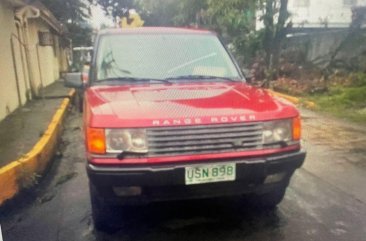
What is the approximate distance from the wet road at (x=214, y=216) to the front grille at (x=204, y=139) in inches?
32.6

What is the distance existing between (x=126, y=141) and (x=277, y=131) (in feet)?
3.94

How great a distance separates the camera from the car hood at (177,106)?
124 inches

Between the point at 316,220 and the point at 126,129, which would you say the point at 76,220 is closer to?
the point at 126,129

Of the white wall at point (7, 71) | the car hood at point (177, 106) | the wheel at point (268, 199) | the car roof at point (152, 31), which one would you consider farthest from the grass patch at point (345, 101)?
the white wall at point (7, 71)

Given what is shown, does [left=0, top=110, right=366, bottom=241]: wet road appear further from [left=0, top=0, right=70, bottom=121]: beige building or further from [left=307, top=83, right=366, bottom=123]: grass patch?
[left=0, top=0, right=70, bottom=121]: beige building

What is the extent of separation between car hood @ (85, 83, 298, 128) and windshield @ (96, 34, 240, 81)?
1.03 ft

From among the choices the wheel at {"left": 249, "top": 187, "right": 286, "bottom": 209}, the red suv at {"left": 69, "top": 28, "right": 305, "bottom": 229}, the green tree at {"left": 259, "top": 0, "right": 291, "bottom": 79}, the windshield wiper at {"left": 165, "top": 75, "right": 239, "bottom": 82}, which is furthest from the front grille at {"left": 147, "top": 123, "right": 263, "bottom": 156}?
the green tree at {"left": 259, "top": 0, "right": 291, "bottom": 79}

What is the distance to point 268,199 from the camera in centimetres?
403

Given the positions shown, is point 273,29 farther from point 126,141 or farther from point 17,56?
point 126,141

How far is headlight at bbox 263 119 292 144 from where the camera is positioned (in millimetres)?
3324

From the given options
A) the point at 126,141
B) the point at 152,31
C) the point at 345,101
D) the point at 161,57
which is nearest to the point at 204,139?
the point at 126,141

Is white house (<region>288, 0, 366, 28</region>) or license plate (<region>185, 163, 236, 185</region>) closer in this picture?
license plate (<region>185, 163, 236, 185</region>)

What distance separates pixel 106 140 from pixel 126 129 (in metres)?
0.18

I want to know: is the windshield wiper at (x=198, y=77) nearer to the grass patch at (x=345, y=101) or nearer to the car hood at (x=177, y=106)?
the car hood at (x=177, y=106)
